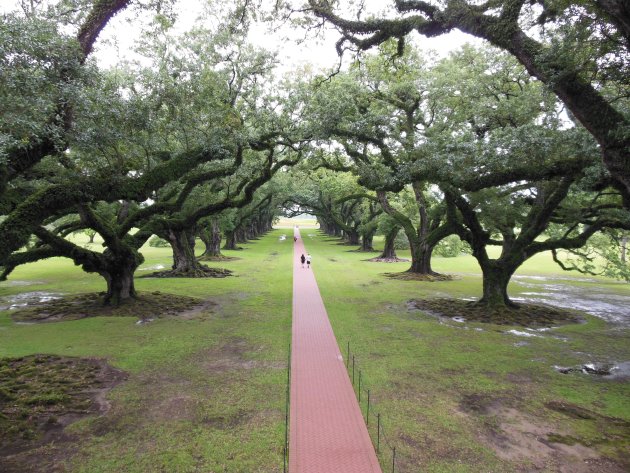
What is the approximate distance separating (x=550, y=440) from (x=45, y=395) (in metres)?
10.5

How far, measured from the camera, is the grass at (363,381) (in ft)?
22.3

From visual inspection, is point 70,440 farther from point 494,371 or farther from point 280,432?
point 494,371

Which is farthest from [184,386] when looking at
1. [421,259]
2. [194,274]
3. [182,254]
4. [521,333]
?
[421,259]

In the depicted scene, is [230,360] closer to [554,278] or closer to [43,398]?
[43,398]

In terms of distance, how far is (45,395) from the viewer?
8594 mm

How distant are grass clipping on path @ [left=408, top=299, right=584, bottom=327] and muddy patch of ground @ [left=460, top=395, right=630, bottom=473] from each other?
789 cm

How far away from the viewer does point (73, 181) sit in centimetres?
1110

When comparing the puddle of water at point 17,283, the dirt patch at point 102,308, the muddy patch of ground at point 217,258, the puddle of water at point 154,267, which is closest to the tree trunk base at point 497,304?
the dirt patch at point 102,308

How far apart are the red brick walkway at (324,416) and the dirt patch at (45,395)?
4280 millimetres

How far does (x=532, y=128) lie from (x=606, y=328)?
10.1 meters

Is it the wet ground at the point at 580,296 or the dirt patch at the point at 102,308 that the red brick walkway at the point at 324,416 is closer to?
the dirt patch at the point at 102,308

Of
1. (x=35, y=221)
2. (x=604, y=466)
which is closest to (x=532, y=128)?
(x=604, y=466)

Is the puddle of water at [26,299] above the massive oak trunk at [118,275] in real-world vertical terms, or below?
below

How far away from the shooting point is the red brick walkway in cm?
648
